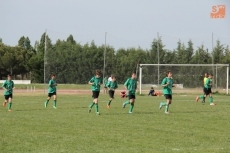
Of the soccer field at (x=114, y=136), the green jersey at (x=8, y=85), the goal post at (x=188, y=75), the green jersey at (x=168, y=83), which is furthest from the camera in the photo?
the goal post at (x=188, y=75)

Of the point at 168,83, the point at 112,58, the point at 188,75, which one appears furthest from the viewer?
the point at 112,58

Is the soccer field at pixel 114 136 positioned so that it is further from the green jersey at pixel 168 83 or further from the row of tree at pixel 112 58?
the row of tree at pixel 112 58

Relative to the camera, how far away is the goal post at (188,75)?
139ft

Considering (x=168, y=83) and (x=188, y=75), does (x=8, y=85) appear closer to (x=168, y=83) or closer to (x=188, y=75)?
(x=168, y=83)

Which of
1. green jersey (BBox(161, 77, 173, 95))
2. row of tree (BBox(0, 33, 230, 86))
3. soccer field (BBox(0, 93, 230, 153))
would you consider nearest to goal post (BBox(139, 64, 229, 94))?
row of tree (BBox(0, 33, 230, 86))

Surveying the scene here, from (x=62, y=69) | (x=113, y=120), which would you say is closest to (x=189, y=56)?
(x=62, y=69)

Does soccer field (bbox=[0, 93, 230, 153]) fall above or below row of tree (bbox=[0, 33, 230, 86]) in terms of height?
below

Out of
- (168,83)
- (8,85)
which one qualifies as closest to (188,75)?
(168,83)

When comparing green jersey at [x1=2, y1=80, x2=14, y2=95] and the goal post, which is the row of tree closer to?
the goal post

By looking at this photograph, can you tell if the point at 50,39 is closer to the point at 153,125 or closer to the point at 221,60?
the point at 221,60

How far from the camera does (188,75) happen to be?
43031mm

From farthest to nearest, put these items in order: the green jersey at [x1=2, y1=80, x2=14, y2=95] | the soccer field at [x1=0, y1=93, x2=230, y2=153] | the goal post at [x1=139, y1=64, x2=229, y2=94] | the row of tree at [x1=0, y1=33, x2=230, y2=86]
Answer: the row of tree at [x1=0, y1=33, x2=230, y2=86]
the goal post at [x1=139, y1=64, x2=229, y2=94]
the green jersey at [x1=2, y1=80, x2=14, y2=95]
the soccer field at [x1=0, y1=93, x2=230, y2=153]

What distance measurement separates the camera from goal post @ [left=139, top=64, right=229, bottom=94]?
42.4 meters

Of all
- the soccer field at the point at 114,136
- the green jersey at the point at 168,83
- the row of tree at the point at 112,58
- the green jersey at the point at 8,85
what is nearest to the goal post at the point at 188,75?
the row of tree at the point at 112,58
